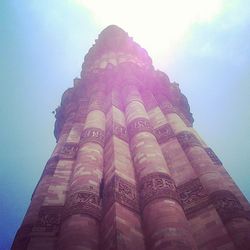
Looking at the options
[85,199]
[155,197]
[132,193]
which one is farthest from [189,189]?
[85,199]

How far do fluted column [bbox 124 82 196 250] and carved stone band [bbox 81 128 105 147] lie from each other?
0.96 metres

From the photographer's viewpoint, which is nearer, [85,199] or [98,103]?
[85,199]

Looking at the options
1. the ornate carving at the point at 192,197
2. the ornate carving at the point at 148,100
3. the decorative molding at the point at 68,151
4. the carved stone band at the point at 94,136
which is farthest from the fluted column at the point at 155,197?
the ornate carving at the point at 148,100

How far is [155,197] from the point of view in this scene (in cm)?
632

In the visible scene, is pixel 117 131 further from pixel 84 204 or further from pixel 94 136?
pixel 84 204

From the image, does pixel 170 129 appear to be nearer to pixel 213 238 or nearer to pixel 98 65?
pixel 213 238

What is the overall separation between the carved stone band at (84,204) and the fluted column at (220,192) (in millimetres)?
2694

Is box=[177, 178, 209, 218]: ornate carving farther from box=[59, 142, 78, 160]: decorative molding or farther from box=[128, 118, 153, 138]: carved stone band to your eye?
box=[59, 142, 78, 160]: decorative molding

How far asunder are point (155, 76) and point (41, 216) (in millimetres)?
10352

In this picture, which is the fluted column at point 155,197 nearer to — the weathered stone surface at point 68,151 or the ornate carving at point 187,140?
the ornate carving at point 187,140

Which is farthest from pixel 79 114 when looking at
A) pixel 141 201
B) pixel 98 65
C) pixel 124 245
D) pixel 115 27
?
pixel 115 27

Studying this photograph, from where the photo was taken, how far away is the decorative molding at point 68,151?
9.70 meters

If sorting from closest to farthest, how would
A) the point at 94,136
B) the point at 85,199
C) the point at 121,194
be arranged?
the point at 85,199 → the point at 121,194 → the point at 94,136

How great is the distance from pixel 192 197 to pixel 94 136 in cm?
370
